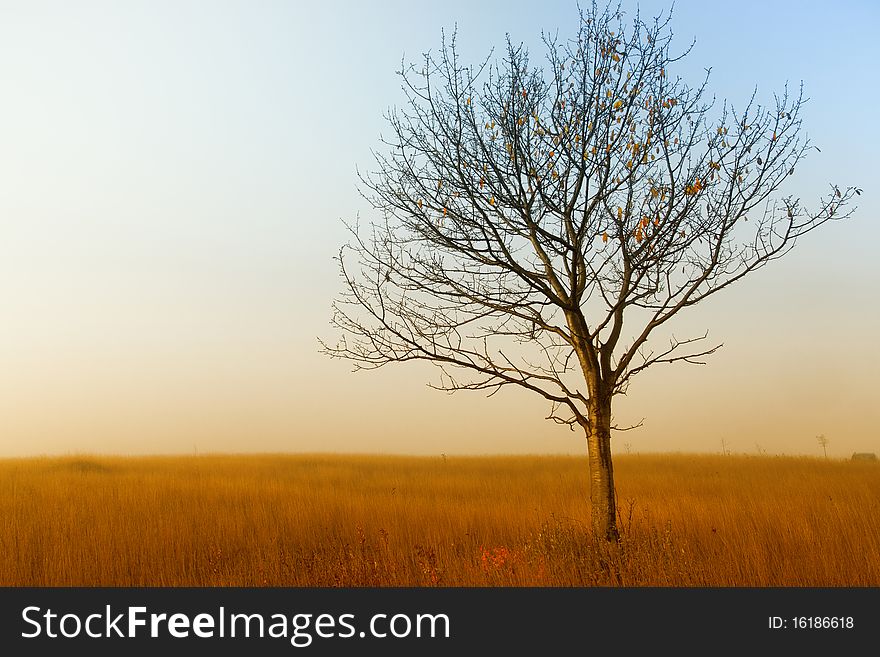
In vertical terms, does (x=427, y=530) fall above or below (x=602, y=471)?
below

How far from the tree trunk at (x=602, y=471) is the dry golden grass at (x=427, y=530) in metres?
0.25

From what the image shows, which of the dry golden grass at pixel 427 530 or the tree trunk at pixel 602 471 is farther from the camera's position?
the tree trunk at pixel 602 471

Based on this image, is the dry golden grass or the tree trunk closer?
the dry golden grass

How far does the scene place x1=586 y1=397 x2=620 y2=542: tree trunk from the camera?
9.37 m

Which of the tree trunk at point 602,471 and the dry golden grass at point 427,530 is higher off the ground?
the tree trunk at point 602,471

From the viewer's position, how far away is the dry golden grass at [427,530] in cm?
884

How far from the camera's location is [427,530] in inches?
478

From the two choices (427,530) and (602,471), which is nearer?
(602,471)

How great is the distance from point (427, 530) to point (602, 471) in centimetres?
392

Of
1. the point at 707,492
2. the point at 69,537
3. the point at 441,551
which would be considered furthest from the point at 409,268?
the point at 707,492

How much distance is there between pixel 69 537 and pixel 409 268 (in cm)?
755

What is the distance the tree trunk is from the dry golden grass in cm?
25

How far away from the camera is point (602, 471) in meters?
9.43
